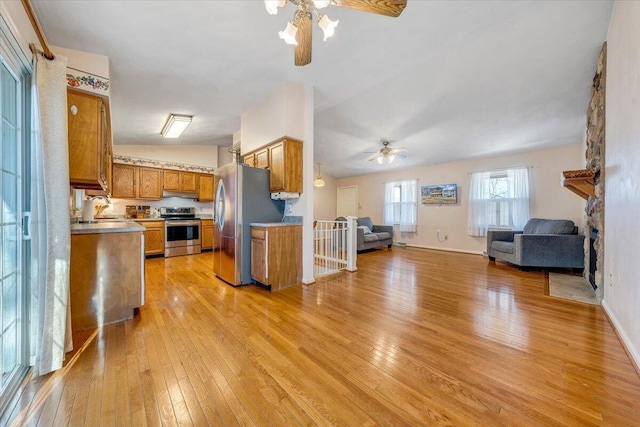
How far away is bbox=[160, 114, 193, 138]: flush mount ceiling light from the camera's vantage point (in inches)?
152

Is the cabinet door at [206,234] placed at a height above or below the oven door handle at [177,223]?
below

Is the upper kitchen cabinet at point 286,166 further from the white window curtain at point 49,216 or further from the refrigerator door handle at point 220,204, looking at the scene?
the white window curtain at point 49,216

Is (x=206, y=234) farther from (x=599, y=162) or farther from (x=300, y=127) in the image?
(x=599, y=162)

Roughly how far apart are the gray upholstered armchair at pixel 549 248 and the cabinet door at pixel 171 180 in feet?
23.1

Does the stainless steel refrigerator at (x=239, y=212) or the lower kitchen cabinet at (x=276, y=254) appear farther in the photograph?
the stainless steel refrigerator at (x=239, y=212)

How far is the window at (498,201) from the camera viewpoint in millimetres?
5121

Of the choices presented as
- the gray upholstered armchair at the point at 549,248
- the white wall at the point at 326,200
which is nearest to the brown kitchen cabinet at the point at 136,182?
the white wall at the point at 326,200

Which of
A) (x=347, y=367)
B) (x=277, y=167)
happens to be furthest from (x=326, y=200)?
(x=347, y=367)

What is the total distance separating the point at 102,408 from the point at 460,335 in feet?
7.83

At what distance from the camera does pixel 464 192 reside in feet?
19.7

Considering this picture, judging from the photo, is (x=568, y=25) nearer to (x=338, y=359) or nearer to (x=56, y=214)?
(x=338, y=359)

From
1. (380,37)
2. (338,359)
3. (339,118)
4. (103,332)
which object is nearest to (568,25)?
(380,37)

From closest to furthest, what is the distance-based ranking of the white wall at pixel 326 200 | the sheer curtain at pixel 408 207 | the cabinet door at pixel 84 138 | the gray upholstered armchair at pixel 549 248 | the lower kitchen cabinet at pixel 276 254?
the cabinet door at pixel 84 138
the lower kitchen cabinet at pixel 276 254
the gray upholstered armchair at pixel 549 248
the sheer curtain at pixel 408 207
the white wall at pixel 326 200

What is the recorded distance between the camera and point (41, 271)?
4.77ft
